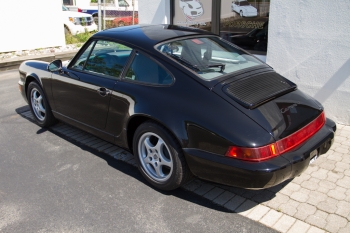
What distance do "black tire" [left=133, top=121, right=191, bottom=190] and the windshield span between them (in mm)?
714

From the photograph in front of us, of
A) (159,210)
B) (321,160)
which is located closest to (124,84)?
(159,210)

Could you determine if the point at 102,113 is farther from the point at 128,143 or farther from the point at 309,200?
the point at 309,200

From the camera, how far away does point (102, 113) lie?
4.06 m

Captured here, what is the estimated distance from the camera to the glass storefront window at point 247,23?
6.39m

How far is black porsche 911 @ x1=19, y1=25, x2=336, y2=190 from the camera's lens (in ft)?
9.81

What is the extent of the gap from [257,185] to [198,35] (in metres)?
2.06

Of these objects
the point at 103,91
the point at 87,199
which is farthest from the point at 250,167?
the point at 103,91

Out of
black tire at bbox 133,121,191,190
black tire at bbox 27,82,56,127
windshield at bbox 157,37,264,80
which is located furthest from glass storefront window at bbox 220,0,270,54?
black tire at bbox 27,82,56,127

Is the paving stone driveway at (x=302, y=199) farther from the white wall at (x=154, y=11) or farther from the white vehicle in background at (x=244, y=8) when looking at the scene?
the white wall at (x=154, y=11)

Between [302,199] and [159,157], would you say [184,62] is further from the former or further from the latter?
[302,199]

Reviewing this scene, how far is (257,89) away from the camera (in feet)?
11.4

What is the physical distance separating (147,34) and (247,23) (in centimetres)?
323

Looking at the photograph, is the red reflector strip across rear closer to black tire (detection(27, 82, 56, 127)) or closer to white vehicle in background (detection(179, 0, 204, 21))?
black tire (detection(27, 82, 56, 127))

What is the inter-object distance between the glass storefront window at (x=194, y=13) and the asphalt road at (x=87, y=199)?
3.96 metres
